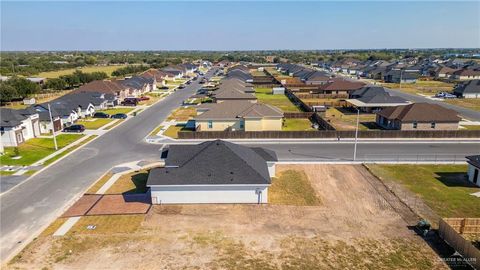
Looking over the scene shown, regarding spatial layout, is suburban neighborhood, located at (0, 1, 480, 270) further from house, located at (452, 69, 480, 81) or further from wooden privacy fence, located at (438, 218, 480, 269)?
house, located at (452, 69, 480, 81)

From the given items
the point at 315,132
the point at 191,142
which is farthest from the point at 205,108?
the point at 315,132

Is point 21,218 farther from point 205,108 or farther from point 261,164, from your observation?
point 205,108

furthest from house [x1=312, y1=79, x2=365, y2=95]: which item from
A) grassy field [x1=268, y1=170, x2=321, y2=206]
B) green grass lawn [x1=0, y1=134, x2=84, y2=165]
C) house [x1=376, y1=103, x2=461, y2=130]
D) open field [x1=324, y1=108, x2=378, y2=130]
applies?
green grass lawn [x1=0, y1=134, x2=84, y2=165]

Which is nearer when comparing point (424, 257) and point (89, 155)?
point (424, 257)

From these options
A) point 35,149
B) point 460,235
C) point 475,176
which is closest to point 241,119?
point 35,149

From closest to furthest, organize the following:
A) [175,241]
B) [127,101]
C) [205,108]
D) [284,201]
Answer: [175,241] < [284,201] < [205,108] < [127,101]
